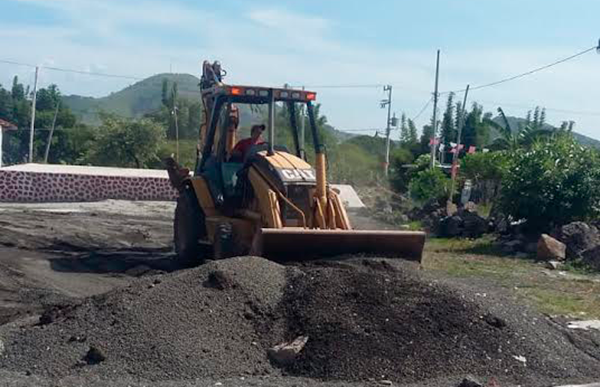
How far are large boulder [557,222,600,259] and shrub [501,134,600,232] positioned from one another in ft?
5.61

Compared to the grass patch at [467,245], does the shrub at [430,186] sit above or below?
above

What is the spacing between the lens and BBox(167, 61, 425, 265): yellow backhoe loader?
12734 millimetres

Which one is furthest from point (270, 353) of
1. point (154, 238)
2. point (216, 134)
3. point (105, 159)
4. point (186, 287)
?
point (105, 159)

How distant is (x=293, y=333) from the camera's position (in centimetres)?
948

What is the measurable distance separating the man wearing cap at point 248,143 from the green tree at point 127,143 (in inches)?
1525

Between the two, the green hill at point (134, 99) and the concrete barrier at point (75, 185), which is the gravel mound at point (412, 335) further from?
the green hill at point (134, 99)

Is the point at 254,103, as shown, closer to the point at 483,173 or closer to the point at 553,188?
the point at 553,188

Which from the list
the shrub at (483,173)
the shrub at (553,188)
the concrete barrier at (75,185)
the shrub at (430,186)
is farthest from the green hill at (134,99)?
the shrub at (553,188)

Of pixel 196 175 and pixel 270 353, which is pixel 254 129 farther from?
pixel 270 353

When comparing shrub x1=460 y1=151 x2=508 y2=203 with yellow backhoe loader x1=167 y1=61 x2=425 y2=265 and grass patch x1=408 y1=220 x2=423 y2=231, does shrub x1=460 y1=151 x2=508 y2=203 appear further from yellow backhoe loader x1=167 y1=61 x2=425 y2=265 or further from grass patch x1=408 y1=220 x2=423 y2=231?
yellow backhoe loader x1=167 y1=61 x2=425 y2=265

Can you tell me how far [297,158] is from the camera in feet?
48.6

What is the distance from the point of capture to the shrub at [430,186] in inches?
1309

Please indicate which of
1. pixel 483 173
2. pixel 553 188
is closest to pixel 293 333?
pixel 553 188

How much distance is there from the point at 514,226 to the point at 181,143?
34.0 meters
